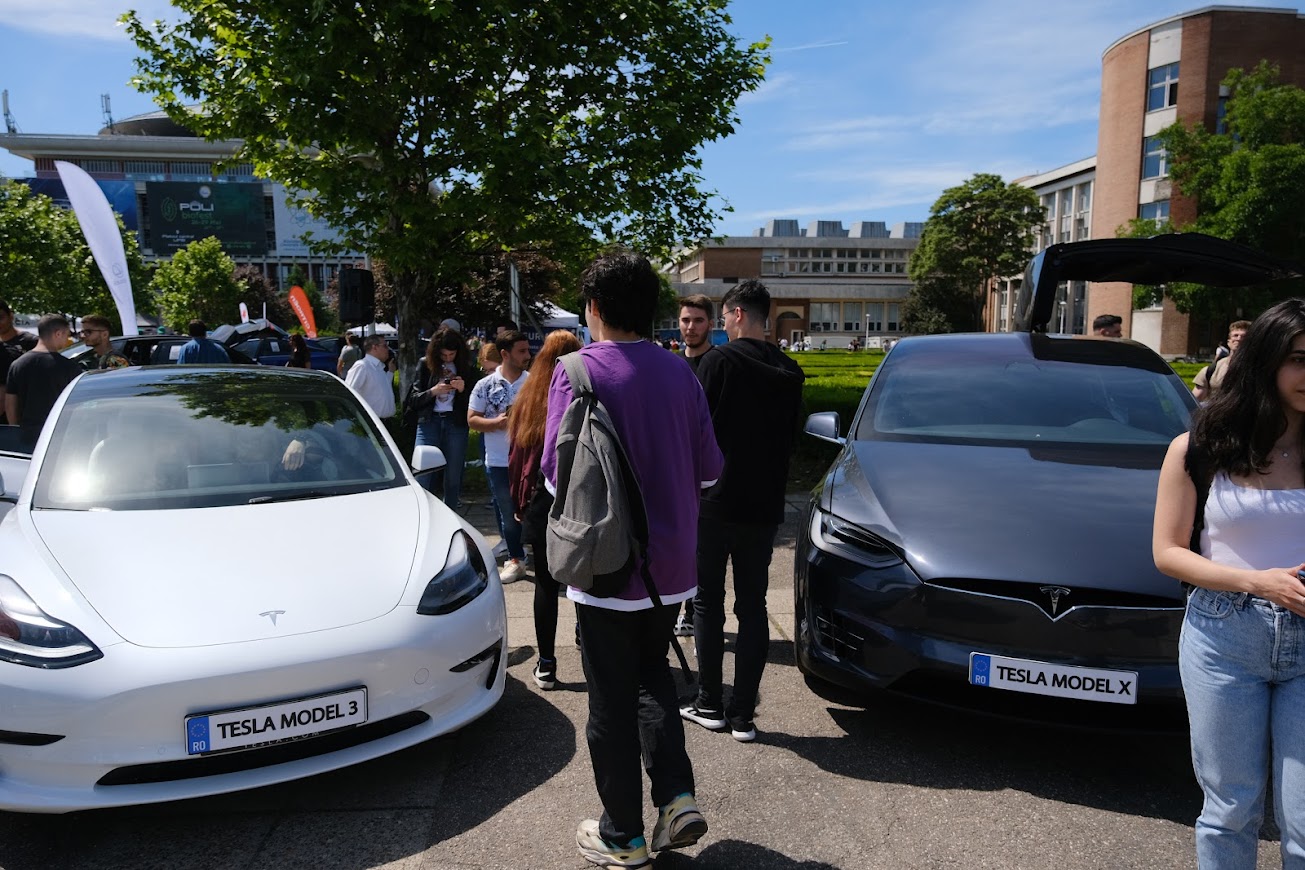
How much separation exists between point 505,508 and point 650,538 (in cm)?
389

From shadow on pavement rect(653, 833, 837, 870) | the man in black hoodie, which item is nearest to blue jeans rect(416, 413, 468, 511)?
the man in black hoodie

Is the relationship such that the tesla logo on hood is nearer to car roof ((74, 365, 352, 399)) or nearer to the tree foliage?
car roof ((74, 365, 352, 399))

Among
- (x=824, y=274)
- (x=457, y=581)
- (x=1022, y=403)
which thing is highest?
(x=824, y=274)

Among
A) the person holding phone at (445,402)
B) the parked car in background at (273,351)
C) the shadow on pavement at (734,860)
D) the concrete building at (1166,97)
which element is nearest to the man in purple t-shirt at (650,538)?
the shadow on pavement at (734,860)

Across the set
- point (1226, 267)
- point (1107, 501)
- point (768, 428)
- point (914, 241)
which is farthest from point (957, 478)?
point (914, 241)

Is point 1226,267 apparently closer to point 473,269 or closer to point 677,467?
point 677,467

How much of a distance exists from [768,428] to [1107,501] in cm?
133

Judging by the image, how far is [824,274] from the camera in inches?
4914

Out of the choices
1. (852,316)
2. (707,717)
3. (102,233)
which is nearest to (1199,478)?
(707,717)

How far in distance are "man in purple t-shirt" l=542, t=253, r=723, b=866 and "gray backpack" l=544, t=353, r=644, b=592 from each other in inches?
1.6

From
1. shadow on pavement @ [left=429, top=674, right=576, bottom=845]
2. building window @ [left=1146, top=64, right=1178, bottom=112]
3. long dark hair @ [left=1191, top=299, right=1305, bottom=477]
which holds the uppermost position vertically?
building window @ [left=1146, top=64, right=1178, bottom=112]

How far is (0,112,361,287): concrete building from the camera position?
294 ft

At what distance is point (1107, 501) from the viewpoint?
3.48 meters

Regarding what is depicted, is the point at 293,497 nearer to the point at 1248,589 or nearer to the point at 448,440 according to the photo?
the point at 1248,589
